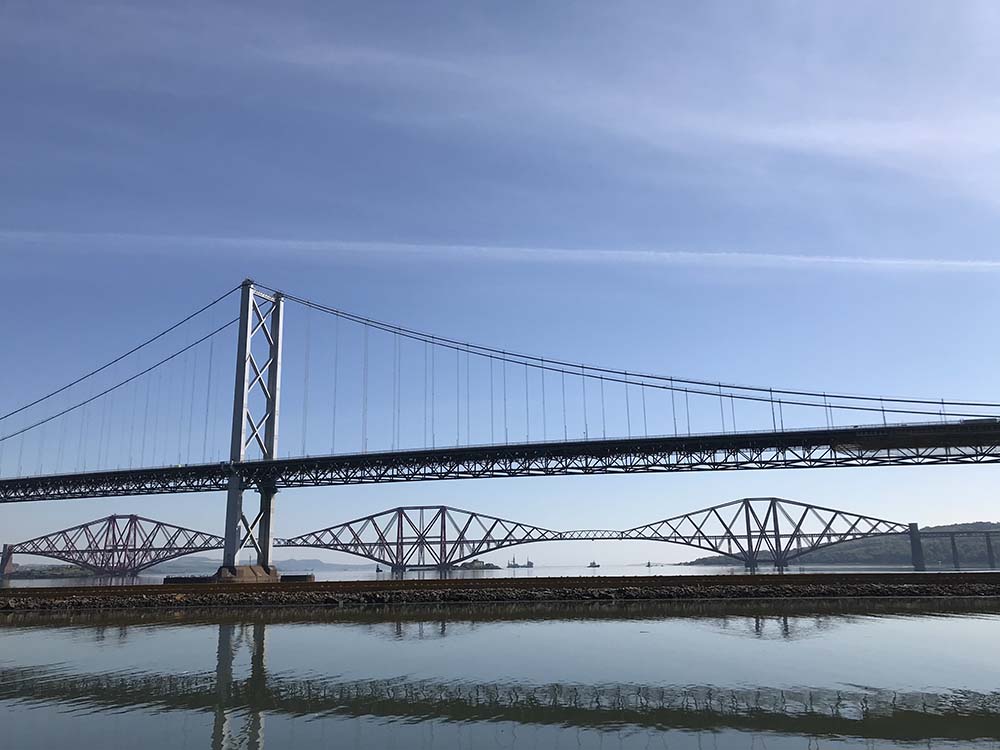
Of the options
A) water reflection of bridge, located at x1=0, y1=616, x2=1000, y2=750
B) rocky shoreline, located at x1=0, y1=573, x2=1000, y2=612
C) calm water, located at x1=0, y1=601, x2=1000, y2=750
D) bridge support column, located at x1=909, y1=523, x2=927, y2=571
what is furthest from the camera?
bridge support column, located at x1=909, y1=523, x2=927, y2=571

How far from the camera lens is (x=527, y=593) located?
4159 cm

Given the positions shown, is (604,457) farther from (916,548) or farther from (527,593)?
(916,548)

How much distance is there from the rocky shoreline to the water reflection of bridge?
23805 mm

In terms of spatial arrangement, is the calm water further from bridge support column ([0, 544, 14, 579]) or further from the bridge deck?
bridge support column ([0, 544, 14, 579])

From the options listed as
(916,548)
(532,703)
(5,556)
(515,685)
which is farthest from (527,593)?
(5,556)

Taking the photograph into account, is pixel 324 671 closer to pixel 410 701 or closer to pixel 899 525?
pixel 410 701

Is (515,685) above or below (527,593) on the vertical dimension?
below

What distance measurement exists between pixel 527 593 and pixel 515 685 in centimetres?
2555

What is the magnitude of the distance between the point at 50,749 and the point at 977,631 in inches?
1084

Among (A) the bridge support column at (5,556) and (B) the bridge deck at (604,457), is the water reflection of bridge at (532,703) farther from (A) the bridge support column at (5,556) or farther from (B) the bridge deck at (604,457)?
(A) the bridge support column at (5,556)

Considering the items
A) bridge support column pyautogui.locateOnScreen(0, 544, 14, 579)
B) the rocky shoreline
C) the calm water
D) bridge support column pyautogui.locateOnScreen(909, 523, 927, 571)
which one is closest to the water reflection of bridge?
the calm water

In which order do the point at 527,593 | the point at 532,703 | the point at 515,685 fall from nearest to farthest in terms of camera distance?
the point at 532,703
the point at 515,685
the point at 527,593

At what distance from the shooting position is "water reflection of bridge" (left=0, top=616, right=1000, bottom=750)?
506 inches

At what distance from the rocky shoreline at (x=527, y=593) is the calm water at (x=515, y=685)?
11.7 m
